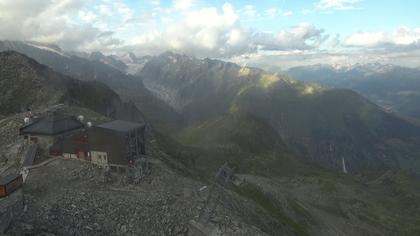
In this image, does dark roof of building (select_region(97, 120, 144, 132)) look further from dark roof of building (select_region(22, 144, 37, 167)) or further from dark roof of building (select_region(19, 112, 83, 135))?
dark roof of building (select_region(22, 144, 37, 167))

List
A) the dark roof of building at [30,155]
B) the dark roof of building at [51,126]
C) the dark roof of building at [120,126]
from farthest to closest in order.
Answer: the dark roof of building at [51,126] → the dark roof of building at [30,155] → the dark roof of building at [120,126]

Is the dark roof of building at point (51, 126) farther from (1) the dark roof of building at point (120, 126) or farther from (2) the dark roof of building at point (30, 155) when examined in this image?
(1) the dark roof of building at point (120, 126)

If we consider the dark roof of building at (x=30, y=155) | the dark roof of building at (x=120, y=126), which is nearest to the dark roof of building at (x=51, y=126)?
the dark roof of building at (x=30, y=155)

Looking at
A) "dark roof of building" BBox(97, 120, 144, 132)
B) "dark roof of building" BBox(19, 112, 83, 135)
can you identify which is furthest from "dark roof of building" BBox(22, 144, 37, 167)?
"dark roof of building" BBox(97, 120, 144, 132)

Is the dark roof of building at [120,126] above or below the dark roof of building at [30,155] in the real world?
above

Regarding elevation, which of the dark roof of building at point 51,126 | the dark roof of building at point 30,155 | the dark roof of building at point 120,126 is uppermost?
the dark roof of building at point 120,126

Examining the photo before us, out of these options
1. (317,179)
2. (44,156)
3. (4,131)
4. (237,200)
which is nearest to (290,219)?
(237,200)

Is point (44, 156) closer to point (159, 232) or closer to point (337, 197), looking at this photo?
point (159, 232)

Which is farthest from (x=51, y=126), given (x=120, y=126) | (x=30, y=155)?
(x=120, y=126)
